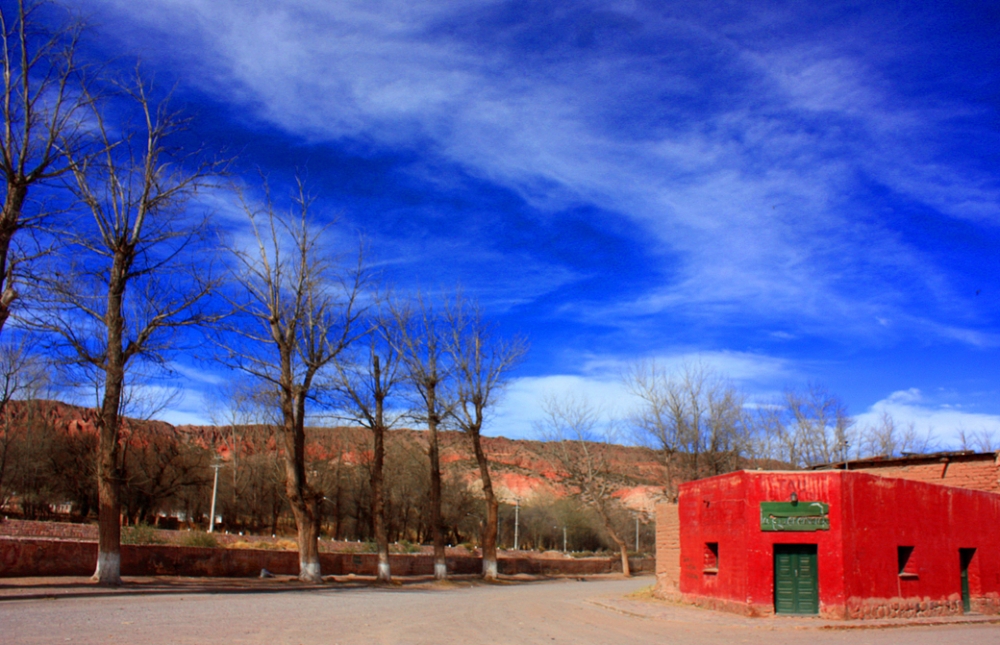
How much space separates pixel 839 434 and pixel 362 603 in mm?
48176

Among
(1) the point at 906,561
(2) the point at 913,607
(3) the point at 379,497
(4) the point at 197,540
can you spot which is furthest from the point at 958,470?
(4) the point at 197,540

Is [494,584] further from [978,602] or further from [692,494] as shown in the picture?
[978,602]

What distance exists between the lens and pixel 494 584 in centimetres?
3481

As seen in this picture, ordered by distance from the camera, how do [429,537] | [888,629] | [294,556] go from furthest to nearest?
1. [429,537]
2. [294,556]
3. [888,629]

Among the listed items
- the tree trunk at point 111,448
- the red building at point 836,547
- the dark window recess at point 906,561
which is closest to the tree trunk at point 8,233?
the tree trunk at point 111,448

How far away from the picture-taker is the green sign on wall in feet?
64.2

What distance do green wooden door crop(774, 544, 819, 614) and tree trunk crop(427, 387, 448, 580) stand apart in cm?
1675

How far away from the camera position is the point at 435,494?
34.0 metres

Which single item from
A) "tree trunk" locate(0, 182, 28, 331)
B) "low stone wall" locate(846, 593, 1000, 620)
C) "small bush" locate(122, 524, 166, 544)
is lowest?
"low stone wall" locate(846, 593, 1000, 620)

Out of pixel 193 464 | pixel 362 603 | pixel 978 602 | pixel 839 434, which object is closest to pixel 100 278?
pixel 362 603

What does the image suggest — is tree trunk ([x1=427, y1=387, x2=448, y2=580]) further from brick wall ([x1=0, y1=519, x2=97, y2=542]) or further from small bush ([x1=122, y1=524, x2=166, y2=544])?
brick wall ([x1=0, y1=519, x2=97, y2=542])

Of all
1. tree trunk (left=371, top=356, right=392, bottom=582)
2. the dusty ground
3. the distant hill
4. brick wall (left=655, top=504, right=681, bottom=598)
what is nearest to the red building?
the dusty ground

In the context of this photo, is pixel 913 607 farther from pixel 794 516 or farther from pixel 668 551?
pixel 668 551

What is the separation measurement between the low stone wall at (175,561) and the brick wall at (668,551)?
1399 cm
